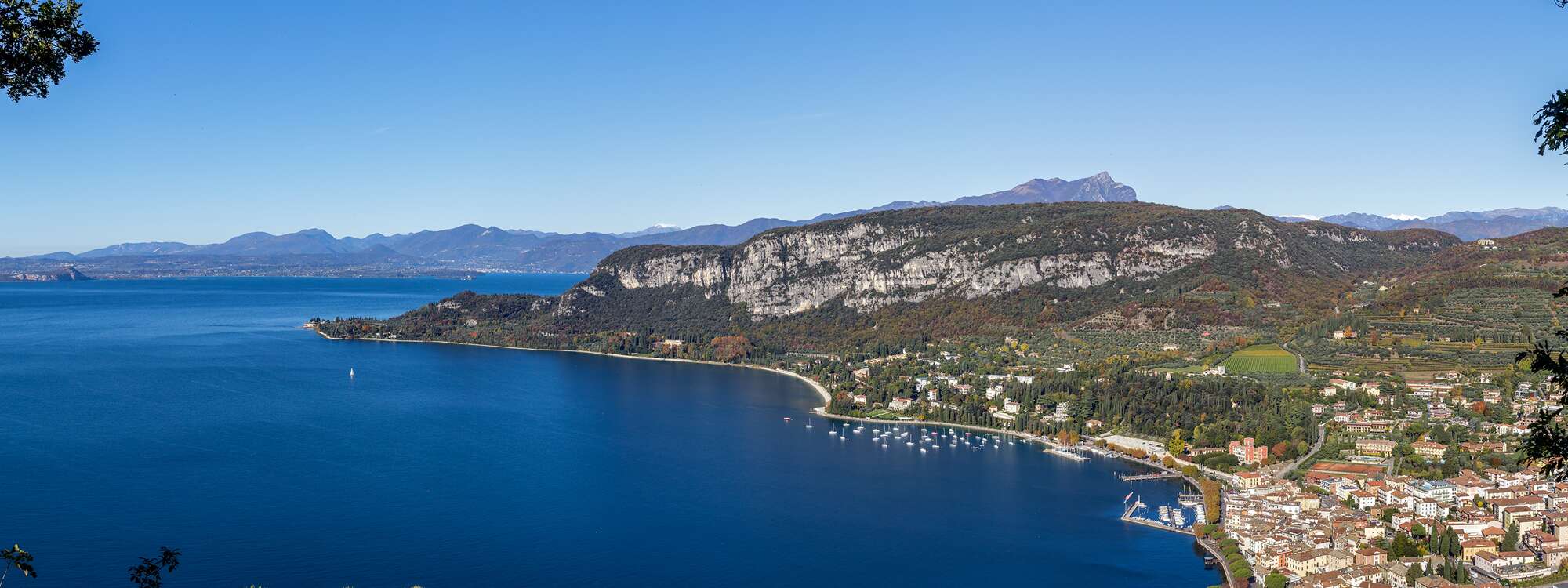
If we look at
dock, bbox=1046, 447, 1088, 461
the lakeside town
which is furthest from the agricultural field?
dock, bbox=1046, 447, 1088, 461

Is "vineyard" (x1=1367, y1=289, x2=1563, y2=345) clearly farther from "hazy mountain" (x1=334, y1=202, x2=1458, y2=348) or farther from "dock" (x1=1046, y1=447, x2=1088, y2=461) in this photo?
"dock" (x1=1046, y1=447, x2=1088, y2=461)

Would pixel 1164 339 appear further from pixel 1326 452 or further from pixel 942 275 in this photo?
pixel 1326 452

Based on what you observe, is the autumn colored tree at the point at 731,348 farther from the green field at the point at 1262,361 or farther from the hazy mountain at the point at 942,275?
the green field at the point at 1262,361

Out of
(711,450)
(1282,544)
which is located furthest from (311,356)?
(1282,544)

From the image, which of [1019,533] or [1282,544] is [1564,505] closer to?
[1282,544]

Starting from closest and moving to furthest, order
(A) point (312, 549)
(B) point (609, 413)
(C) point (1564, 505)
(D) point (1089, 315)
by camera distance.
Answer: (A) point (312, 549) < (C) point (1564, 505) < (B) point (609, 413) < (D) point (1089, 315)

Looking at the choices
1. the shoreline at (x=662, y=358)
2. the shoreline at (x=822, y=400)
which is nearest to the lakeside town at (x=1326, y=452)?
the shoreline at (x=822, y=400)
